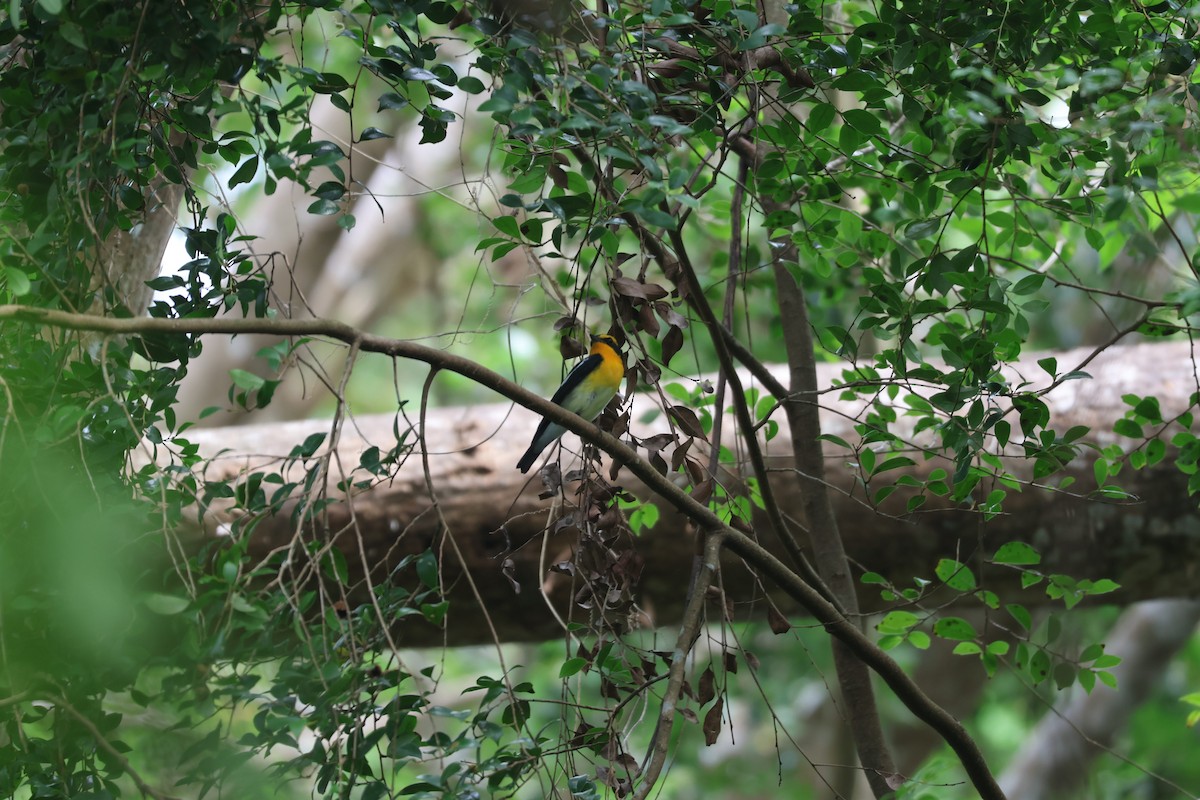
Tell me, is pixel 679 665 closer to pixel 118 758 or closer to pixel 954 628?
pixel 954 628

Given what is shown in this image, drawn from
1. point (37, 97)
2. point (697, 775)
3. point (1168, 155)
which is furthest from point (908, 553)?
point (697, 775)

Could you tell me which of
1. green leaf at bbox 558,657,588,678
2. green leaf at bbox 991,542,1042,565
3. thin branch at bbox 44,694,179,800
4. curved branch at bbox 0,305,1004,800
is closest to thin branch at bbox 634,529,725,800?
curved branch at bbox 0,305,1004,800

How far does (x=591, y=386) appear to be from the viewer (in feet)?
10.3

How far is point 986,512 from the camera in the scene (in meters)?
2.15

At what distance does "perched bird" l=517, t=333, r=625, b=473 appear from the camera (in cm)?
303

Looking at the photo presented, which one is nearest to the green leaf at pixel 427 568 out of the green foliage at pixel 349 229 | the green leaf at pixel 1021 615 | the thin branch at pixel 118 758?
the green foliage at pixel 349 229

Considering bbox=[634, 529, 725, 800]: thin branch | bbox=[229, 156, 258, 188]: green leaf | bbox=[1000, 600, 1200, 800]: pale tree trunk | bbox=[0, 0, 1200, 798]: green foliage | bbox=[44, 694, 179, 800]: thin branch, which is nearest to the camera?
bbox=[44, 694, 179, 800]: thin branch

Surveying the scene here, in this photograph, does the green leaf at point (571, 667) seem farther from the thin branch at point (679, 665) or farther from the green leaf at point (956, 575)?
the green leaf at point (956, 575)

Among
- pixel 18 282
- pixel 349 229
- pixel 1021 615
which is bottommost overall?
pixel 1021 615

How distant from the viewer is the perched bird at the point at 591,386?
→ 119 inches

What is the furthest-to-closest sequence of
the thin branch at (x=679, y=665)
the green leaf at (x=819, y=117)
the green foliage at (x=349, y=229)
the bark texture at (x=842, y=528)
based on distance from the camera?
the bark texture at (x=842, y=528)
the green leaf at (x=819, y=117)
the thin branch at (x=679, y=665)
the green foliage at (x=349, y=229)

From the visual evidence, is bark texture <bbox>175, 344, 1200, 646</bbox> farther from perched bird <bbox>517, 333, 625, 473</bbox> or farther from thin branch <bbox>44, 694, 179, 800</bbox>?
thin branch <bbox>44, 694, 179, 800</bbox>

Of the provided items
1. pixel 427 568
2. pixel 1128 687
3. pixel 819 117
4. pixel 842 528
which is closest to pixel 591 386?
pixel 842 528

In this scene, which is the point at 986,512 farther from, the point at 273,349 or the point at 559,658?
the point at 559,658
